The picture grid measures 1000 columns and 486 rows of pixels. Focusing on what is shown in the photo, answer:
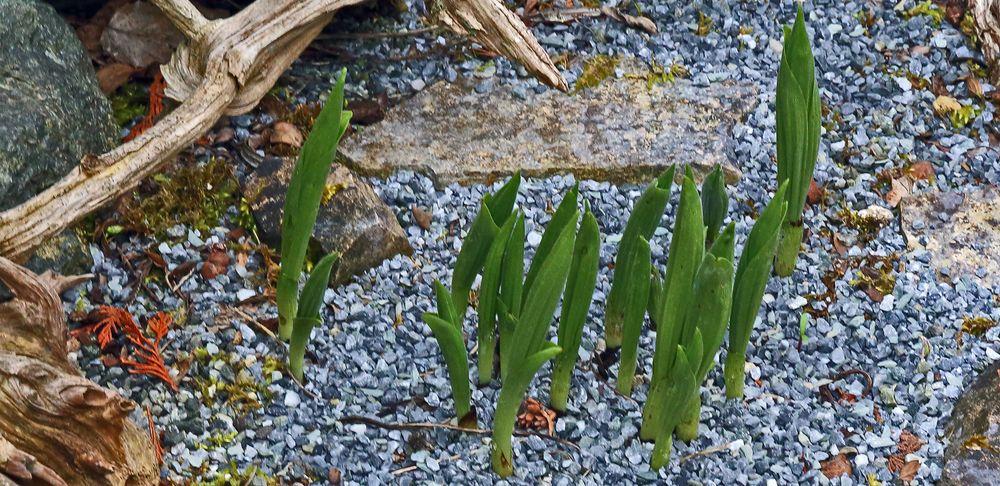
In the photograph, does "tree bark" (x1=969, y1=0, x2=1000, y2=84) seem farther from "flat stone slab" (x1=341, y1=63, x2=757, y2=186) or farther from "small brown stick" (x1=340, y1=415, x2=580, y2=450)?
"small brown stick" (x1=340, y1=415, x2=580, y2=450)

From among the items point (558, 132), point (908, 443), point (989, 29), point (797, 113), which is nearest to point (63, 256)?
point (558, 132)

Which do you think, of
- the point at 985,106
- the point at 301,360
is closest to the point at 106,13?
the point at 301,360

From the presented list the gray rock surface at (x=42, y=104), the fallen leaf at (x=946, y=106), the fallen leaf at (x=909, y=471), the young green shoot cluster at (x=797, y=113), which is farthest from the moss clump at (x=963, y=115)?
the gray rock surface at (x=42, y=104)

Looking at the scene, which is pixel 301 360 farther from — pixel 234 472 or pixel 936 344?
pixel 936 344

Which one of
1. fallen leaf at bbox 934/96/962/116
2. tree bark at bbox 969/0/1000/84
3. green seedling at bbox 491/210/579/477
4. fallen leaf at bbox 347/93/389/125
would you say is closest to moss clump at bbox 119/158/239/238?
fallen leaf at bbox 347/93/389/125

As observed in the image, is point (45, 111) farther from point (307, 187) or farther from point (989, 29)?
point (989, 29)
